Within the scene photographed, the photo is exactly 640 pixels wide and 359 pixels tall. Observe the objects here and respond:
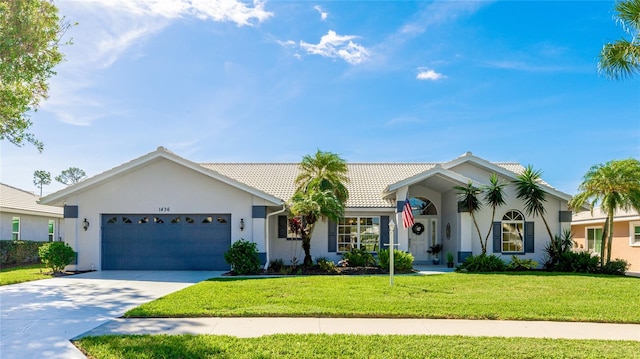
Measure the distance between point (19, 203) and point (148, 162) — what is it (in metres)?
12.0

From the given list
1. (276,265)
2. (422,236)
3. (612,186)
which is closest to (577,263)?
(612,186)

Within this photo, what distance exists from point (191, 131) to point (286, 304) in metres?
10.6

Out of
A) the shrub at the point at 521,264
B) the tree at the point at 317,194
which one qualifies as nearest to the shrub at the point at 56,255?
the tree at the point at 317,194

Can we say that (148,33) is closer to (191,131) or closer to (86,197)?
(191,131)

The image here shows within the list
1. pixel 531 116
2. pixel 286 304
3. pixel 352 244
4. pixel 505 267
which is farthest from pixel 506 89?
pixel 286 304

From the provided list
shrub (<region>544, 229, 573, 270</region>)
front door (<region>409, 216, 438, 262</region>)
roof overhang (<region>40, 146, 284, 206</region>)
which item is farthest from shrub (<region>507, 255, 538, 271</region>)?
roof overhang (<region>40, 146, 284, 206</region>)

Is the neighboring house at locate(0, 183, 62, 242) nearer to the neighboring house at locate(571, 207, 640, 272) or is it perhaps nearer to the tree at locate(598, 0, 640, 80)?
the tree at locate(598, 0, 640, 80)

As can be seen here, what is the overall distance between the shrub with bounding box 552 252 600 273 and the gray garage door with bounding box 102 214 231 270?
13173mm

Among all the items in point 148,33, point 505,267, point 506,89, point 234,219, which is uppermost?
point 148,33

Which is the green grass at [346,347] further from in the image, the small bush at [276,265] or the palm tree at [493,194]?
the palm tree at [493,194]

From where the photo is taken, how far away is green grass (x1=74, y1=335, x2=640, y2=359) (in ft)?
18.5

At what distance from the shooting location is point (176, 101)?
16016mm

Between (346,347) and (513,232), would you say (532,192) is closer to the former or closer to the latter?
(513,232)

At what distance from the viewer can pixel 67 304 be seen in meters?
9.29
